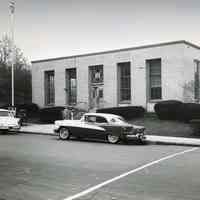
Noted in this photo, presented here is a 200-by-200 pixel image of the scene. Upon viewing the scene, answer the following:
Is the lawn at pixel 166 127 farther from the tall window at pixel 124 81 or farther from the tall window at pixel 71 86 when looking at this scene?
the tall window at pixel 71 86

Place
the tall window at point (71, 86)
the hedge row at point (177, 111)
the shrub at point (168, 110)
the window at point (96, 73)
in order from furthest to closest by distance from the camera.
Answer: the tall window at point (71, 86)
the window at point (96, 73)
the shrub at point (168, 110)
the hedge row at point (177, 111)

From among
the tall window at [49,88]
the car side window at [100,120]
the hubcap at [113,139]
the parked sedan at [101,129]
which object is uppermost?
the tall window at [49,88]

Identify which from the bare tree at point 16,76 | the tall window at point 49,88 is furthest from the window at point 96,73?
the bare tree at point 16,76

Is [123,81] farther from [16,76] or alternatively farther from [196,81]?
[16,76]

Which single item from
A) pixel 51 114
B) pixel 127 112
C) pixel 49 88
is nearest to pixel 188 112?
pixel 127 112

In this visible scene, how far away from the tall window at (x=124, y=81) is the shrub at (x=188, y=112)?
7527 millimetres

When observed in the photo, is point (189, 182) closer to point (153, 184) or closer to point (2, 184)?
point (153, 184)

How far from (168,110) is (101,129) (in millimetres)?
8535

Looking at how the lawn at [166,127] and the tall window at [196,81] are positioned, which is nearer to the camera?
the lawn at [166,127]

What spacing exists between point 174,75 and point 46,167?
19.2 metres

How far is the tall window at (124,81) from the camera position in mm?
28891

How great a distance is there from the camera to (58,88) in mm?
32719

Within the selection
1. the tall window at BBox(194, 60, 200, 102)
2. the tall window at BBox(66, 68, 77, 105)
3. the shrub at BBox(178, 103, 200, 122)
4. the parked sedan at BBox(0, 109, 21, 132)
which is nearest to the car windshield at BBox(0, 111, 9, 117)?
the parked sedan at BBox(0, 109, 21, 132)

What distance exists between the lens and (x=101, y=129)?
16.0m
